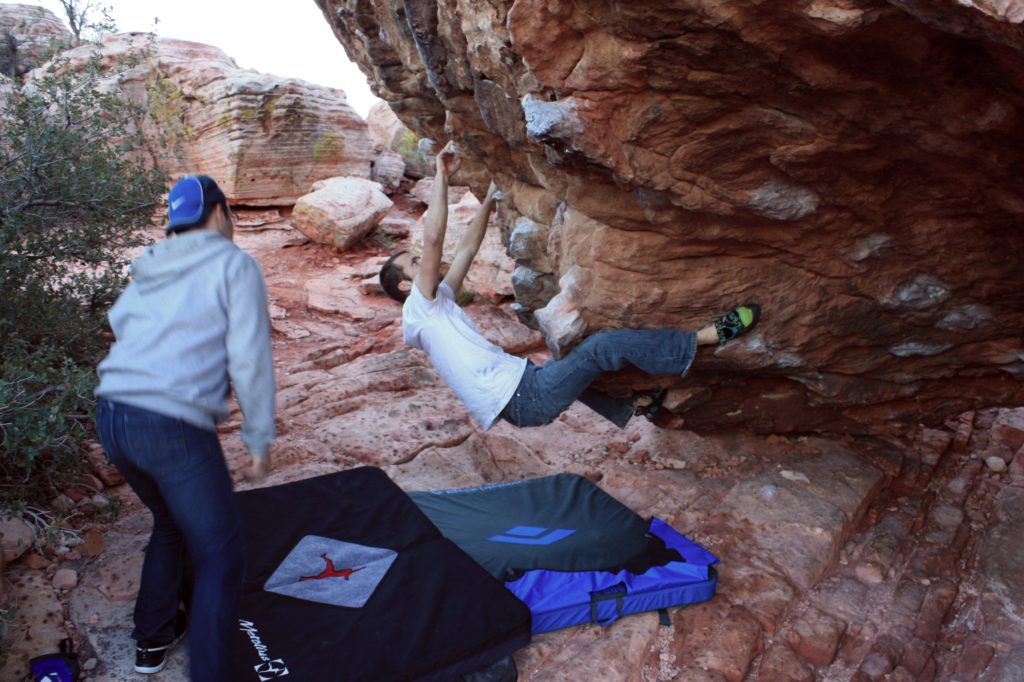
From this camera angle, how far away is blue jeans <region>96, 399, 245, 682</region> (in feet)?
7.11

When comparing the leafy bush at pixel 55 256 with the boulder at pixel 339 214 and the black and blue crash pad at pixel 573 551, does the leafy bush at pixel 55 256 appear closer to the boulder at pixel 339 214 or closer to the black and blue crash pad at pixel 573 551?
the black and blue crash pad at pixel 573 551

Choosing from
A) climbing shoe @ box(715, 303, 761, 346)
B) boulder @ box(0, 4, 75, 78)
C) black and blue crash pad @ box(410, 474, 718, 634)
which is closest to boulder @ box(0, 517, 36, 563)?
black and blue crash pad @ box(410, 474, 718, 634)

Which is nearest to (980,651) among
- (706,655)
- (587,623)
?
(706,655)

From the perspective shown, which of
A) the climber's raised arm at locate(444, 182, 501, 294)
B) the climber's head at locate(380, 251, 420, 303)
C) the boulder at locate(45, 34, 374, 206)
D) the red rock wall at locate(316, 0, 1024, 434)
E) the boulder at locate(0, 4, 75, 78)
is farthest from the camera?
the boulder at locate(0, 4, 75, 78)

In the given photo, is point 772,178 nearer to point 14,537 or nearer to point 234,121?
point 14,537

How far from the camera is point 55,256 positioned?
4.53 meters

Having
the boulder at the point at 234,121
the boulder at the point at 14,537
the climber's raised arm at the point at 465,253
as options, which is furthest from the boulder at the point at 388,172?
the boulder at the point at 14,537

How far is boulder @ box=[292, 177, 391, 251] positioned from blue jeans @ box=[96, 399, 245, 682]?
8.38 metres

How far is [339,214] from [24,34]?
388 inches

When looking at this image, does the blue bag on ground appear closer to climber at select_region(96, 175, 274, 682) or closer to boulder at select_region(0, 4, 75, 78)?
climber at select_region(96, 175, 274, 682)

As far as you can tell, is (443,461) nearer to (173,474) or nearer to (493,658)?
(493,658)

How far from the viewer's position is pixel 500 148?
4.66 m

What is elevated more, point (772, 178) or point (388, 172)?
A: point (772, 178)

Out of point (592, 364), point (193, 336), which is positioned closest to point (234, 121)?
point (592, 364)
